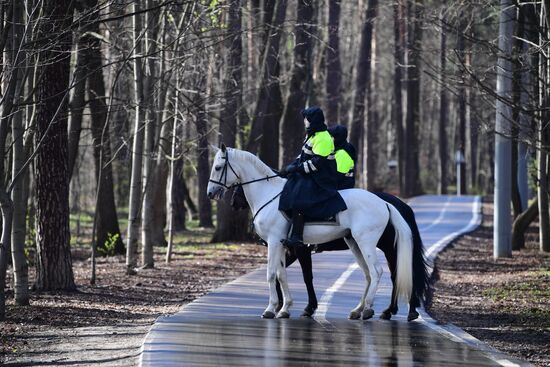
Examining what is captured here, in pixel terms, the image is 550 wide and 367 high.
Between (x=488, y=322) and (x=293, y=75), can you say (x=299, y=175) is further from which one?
(x=293, y=75)

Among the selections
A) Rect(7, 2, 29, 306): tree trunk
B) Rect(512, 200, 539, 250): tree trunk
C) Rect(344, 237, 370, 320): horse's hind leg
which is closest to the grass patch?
Rect(344, 237, 370, 320): horse's hind leg

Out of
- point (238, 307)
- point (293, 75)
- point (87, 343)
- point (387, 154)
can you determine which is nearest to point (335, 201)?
point (238, 307)

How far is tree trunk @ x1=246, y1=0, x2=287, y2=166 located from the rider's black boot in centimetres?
1485

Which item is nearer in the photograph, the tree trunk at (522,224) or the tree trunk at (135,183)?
the tree trunk at (135,183)

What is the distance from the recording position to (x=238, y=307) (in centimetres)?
1571

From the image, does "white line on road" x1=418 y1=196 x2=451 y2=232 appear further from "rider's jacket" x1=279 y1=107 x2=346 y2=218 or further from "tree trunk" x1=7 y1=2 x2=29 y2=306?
"rider's jacket" x1=279 y1=107 x2=346 y2=218

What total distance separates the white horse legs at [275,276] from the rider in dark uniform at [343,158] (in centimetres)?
122

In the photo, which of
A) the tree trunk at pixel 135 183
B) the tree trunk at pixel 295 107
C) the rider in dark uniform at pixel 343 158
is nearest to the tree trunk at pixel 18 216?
the rider in dark uniform at pixel 343 158

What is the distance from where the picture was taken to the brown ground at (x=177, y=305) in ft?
40.8

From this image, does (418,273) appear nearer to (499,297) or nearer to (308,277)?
(308,277)

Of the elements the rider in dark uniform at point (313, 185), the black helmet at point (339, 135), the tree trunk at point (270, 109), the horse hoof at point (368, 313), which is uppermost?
the tree trunk at point (270, 109)

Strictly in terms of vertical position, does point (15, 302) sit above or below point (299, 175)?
below

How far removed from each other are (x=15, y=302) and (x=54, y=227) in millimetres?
1876

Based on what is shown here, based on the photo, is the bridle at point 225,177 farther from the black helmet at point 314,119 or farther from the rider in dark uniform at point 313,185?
the black helmet at point 314,119
